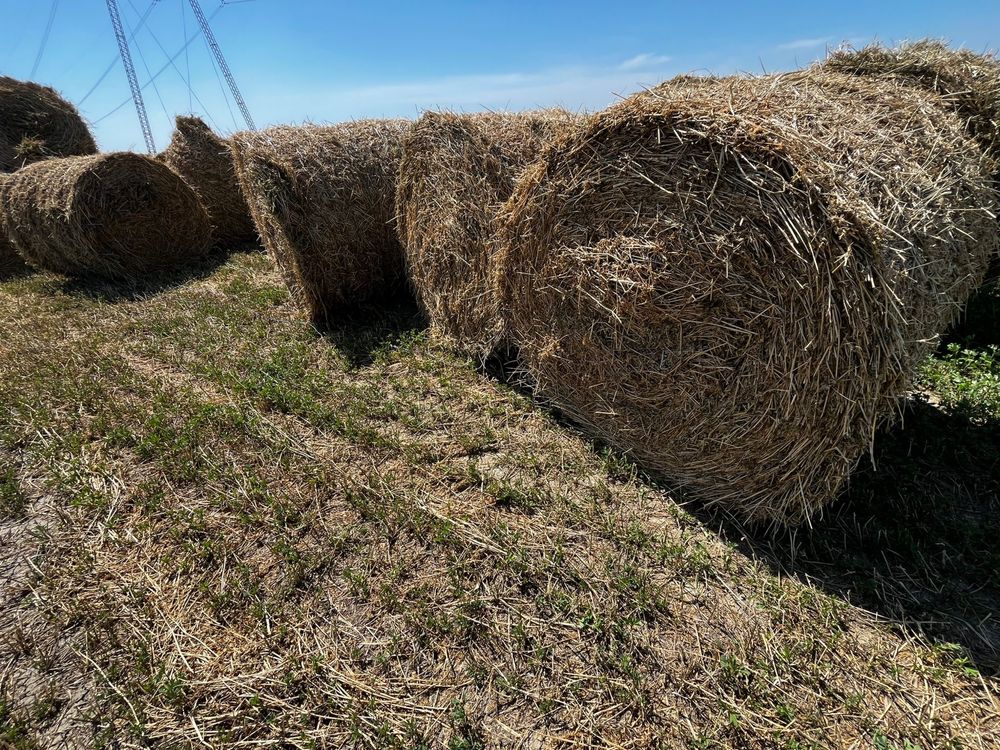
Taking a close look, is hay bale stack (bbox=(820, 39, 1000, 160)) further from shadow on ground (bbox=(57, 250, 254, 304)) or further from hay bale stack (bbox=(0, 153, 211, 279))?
hay bale stack (bbox=(0, 153, 211, 279))

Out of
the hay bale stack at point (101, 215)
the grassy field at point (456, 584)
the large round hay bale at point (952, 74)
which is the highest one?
the large round hay bale at point (952, 74)

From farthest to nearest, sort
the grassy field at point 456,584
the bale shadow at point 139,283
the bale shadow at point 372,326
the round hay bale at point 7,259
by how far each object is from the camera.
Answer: the round hay bale at point 7,259, the bale shadow at point 139,283, the bale shadow at point 372,326, the grassy field at point 456,584

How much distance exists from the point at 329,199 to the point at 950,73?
4901 millimetres

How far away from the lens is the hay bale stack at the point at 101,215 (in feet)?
25.3

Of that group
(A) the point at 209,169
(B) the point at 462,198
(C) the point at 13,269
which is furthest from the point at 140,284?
(B) the point at 462,198

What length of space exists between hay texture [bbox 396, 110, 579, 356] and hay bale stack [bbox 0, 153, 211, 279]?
5338 millimetres

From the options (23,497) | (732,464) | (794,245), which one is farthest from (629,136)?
(23,497)

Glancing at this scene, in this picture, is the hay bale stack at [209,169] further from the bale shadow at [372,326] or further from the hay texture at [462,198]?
the hay texture at [462,198]

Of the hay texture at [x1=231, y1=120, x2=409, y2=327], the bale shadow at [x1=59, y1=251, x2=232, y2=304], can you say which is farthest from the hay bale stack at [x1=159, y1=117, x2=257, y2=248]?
the hay texture at [x1=231, y1=120, x2=409, y2=327]

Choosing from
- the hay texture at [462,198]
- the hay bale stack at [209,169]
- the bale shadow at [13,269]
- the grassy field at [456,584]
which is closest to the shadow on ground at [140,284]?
the hay bale stack at [209,169]

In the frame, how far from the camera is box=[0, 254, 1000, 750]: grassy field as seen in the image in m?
2.15

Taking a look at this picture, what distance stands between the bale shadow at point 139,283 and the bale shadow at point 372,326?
3.41 m

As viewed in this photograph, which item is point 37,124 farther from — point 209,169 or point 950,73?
point 950,73

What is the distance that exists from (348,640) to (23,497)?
2.54 meters
